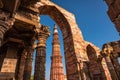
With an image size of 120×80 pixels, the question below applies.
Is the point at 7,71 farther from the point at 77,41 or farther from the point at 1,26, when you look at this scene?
the point at 77,41

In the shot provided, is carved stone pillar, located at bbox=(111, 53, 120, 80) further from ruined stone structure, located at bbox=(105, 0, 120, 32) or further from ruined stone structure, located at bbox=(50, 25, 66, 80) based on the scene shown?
ruined stone structure, located at bbox=(50, 25, 66, 80)

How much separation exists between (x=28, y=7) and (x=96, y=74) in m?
12.4

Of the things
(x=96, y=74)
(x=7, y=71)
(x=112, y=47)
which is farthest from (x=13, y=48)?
(x=96, y=74)

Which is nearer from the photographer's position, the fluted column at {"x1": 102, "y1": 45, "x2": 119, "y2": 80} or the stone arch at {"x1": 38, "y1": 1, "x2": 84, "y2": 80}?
the stone arch at {"x1": 38, "y1": 1, "x2": 84, "y2": 80}

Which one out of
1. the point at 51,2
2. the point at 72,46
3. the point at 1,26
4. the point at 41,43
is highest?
the point at 51,2

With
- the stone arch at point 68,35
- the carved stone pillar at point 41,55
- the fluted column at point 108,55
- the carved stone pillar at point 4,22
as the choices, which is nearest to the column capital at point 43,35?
the carved stone pillar at point 41,55

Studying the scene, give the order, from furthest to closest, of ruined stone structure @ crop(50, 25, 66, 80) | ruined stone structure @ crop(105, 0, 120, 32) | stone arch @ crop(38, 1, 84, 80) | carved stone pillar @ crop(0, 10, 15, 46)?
ruined stone structure @ crop(50, 25, 66, 80) < stone arch @ crop(38, 1, 84, 80) < carved stone pillar @ crop(0, 10, 15, 46) < ruined stone structure @ crop(105, 0, 120, 32)

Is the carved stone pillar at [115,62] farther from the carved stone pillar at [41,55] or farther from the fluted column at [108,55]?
the carved stone pillar at [41,55]

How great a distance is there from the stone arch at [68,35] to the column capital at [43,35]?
323 cm

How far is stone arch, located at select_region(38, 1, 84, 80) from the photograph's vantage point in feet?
29.5

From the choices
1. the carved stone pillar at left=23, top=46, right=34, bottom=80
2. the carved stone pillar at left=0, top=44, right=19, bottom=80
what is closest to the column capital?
the carved stone pillar at left=23, top=46, right=34, bottom=80

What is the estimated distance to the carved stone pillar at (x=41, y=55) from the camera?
18.4 ft

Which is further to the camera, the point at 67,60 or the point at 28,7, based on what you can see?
the point at 67,60

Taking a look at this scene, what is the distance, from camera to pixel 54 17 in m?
11.1
